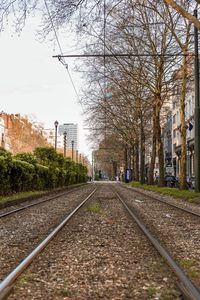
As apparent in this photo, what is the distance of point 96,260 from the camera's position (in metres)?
4.57

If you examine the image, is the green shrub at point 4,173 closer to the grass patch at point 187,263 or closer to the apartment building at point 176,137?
the grass patch at point 187,263

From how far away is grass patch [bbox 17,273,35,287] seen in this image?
3.54 meters

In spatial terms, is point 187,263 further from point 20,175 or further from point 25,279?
point 20,175

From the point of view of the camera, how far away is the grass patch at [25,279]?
3545 mm

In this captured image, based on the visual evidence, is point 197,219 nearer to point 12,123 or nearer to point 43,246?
point 43,246

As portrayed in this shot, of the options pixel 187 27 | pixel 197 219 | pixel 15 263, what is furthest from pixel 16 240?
pixel 187 27

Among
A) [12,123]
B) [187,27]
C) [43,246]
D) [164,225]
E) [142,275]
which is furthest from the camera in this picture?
[12,123]

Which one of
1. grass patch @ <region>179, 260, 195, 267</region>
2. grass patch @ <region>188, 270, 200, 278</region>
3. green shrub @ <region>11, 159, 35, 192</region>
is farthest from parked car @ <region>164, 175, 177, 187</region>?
grass patch @ <region>188, 270, 200, 278</region>

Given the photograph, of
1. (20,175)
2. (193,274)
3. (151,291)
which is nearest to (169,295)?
(151,291)

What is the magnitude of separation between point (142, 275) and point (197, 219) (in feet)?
16.9

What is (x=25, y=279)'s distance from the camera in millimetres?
3697

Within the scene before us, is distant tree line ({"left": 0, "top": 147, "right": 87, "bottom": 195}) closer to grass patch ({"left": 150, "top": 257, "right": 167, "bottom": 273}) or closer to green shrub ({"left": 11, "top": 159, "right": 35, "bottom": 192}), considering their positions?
green shrub ({"left": 11, "top": 159, "right": 35, "bottom": 192})

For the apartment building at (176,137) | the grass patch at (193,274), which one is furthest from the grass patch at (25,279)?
the apartment building at (176,137)

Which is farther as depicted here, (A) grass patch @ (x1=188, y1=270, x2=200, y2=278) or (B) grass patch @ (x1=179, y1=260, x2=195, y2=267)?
(B) grass patch @ (x1=179, y1=260, x2=195, y2=267)
